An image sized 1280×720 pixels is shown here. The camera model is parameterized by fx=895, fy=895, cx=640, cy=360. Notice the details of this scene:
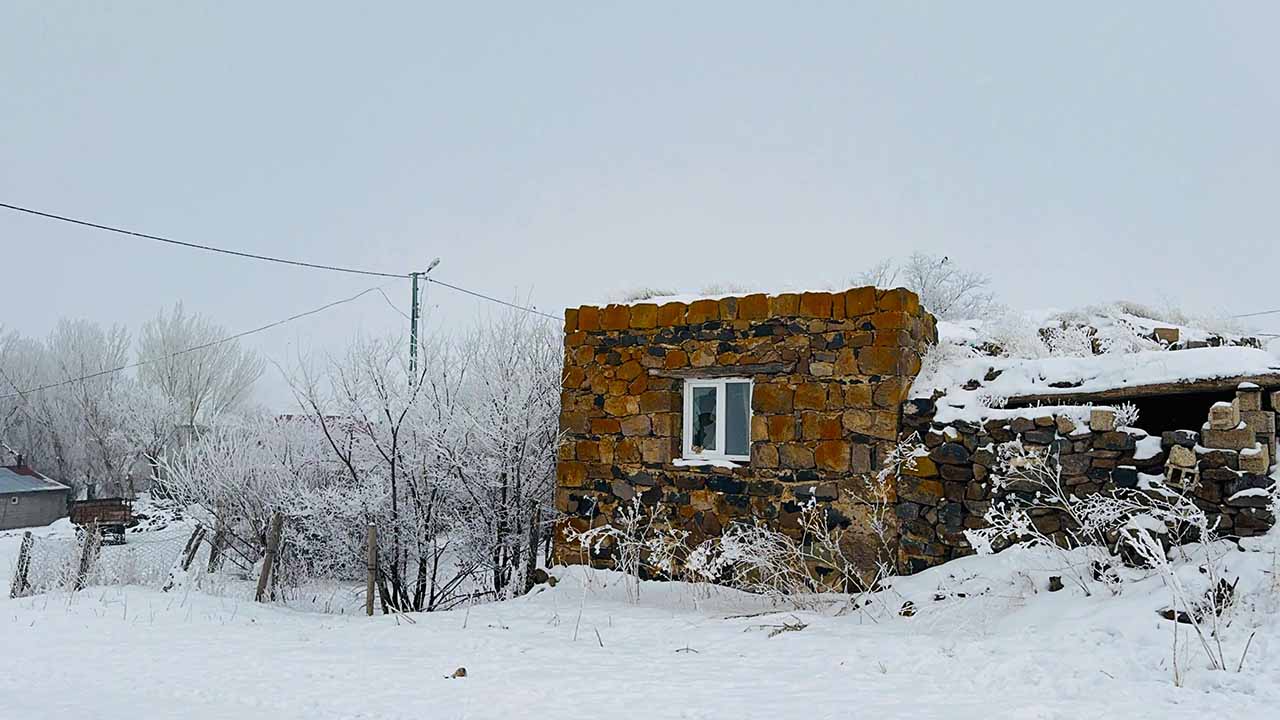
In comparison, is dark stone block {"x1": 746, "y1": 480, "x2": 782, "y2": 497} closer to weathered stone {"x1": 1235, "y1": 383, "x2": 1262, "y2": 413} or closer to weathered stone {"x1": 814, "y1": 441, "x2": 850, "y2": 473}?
weathered stone {"x1": 814, "y1": 441, "x2": 850, "y2": 473}

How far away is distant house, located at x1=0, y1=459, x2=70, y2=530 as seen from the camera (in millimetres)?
25562

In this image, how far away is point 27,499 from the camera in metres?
26.1

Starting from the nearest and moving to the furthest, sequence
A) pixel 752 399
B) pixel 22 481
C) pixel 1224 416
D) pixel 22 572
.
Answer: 1. pixel 1224 416
2. pixel 752 399
3. pixel 22 572
4. pixel 22 481

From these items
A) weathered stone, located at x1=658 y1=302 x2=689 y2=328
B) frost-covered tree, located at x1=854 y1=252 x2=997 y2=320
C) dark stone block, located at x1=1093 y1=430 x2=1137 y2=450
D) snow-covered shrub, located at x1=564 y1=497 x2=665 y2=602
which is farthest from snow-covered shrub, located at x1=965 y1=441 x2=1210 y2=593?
frost-covered tree, located at x1=854 y1=252 x2=997 y2=320

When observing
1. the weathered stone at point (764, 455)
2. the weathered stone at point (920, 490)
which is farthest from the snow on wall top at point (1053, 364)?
the weathered stone at point (764, 455)

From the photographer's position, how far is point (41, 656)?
20.1 feet

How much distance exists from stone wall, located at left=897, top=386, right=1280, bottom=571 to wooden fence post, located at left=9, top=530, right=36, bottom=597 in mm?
8960

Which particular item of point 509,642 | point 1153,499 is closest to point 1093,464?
point 1153,499

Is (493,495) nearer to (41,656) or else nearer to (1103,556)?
(41,656)

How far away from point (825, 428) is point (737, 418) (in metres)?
0.93

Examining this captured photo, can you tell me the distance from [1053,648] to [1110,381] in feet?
9.70

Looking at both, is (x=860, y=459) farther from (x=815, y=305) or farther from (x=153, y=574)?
(x=153, y=574)

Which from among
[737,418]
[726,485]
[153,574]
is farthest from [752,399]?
[153,574]

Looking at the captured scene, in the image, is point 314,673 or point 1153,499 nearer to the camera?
point 314,673
